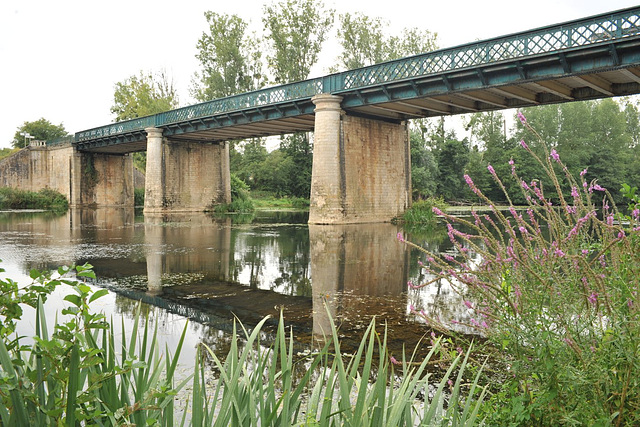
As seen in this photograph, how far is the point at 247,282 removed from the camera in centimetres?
792

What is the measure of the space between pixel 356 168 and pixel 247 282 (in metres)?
15.5

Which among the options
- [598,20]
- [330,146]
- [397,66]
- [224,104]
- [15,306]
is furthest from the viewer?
[224,104]

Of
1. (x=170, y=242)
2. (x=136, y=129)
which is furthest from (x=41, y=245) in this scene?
(x=136, y=129)

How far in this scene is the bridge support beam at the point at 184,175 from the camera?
34.2m

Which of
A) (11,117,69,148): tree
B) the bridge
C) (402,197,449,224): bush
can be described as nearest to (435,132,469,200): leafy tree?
the bridge

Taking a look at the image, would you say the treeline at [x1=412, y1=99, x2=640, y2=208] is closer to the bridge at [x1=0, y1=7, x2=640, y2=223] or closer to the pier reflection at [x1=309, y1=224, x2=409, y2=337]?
the bridge at [x1=0, y1=7, x2=640, y2=223]

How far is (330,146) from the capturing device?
21828 mm

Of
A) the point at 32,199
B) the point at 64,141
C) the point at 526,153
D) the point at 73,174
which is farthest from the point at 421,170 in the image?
the point at 32,199

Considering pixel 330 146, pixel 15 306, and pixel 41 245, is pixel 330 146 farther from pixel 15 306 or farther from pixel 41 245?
pixel 15 306

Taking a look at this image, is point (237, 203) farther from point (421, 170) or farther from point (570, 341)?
point (570, 341)

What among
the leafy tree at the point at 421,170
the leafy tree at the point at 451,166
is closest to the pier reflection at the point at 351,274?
the leafy tree at the point at 421,170

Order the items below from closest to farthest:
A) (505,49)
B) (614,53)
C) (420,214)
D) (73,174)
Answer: (614,53), (505,49), (420,214), (73,174)

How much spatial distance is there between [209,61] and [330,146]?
30.5 metres

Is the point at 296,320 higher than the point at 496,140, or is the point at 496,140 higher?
the point at 496,140
